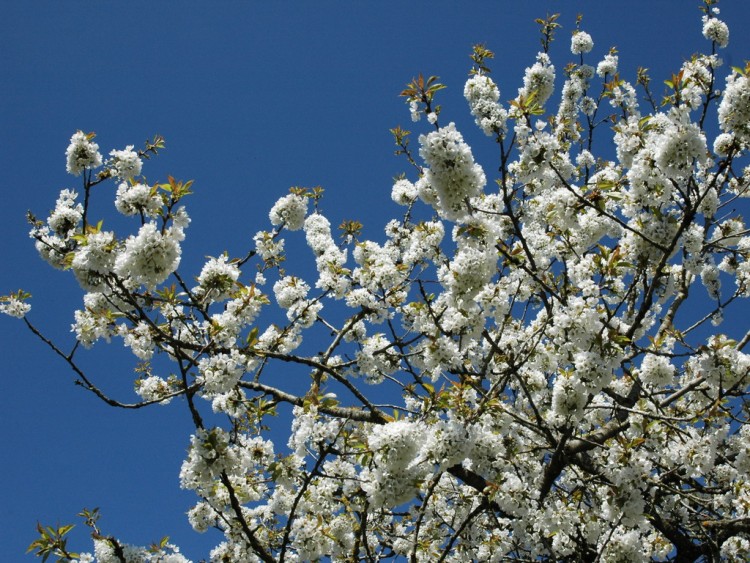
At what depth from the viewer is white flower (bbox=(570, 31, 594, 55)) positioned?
8.73 m

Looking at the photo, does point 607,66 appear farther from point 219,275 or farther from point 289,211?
point 219,275

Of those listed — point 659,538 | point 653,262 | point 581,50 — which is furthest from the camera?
point 581,50

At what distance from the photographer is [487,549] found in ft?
19.4

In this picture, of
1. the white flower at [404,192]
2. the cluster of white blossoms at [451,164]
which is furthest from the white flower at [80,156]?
the white flower at [404,192]

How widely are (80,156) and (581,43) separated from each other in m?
7.48

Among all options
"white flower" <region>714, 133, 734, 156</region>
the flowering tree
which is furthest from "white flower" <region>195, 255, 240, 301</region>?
"white flower" <region>714, 133, 734, 156</region>

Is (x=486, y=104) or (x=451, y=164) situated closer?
(x=451, y=164)

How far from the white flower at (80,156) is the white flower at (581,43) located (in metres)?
7.30

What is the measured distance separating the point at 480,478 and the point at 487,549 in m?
0.72

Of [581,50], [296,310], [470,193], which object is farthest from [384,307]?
[581,50]

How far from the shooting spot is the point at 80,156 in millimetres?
4848

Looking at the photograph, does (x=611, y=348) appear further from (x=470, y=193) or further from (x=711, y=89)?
(x=711, y=89)

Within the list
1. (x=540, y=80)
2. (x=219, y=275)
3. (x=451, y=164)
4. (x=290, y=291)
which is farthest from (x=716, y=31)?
(x=219, y=275)

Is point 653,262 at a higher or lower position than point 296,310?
lower
